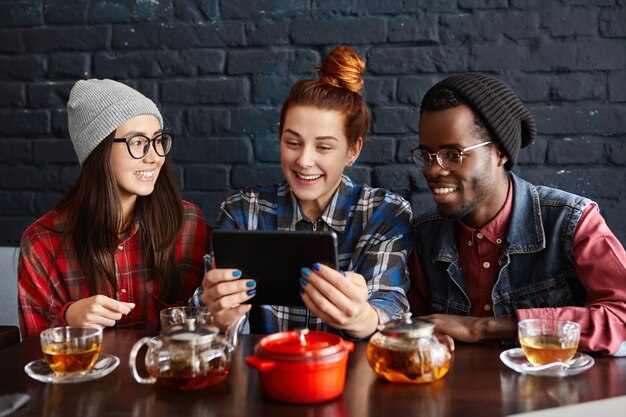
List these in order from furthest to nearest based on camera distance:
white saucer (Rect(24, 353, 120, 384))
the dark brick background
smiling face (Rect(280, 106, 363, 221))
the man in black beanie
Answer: the dark brick background < smiling face (Rect(280, 106, 363, 221)) < the man in black beanie < white saucer (Rect(24, 353, 120, 384))

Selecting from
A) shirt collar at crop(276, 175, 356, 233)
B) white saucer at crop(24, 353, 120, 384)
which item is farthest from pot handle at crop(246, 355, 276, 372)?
shirt collar at crop(276, 175, 356, 233)

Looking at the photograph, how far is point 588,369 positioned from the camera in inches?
50.6

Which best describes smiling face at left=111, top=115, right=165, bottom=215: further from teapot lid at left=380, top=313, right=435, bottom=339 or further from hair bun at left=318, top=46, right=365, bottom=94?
teapot lid at left=380, top=313, right=435, bottom=339

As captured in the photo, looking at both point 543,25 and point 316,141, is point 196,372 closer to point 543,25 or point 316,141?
point 316,141

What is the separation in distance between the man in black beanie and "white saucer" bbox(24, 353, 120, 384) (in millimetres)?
860

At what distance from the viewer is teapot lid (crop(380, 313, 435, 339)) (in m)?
1.17

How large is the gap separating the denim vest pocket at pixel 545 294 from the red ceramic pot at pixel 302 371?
2.54 feet

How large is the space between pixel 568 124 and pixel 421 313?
0.75 meters

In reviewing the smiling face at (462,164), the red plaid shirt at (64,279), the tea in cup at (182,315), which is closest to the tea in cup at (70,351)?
the tea in cup at (182,315)

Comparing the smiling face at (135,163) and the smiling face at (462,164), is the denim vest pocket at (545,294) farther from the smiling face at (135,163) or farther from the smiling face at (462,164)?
the smiling face at (135,163)

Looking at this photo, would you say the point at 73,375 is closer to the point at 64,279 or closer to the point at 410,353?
the point at 410,353

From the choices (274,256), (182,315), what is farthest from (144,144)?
(274,256)

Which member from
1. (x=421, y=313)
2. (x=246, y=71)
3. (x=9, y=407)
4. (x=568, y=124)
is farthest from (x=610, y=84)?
(x=9, y=407)

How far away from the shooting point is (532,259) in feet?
5.82
